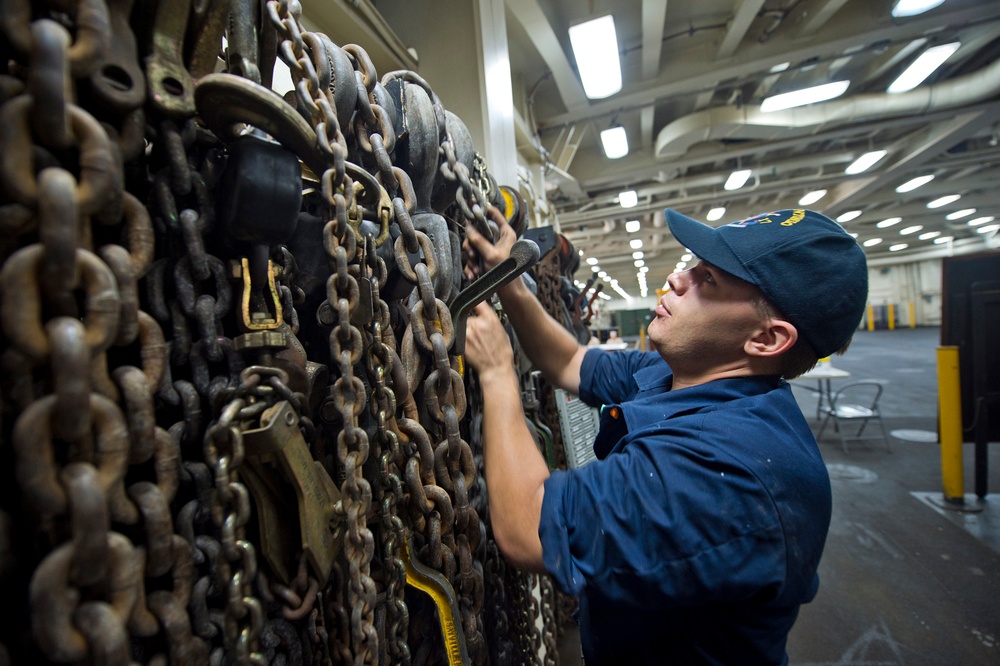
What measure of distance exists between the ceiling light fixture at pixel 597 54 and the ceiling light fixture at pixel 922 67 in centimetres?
282

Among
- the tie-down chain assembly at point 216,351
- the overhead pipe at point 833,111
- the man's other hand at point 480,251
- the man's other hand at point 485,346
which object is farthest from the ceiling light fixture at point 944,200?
the tie-down chain assembly at point 216,351

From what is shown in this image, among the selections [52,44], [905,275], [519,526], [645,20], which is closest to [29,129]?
[52,44]

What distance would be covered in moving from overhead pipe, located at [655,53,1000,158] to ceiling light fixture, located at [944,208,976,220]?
9.09m

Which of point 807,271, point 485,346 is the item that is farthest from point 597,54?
point 485,346

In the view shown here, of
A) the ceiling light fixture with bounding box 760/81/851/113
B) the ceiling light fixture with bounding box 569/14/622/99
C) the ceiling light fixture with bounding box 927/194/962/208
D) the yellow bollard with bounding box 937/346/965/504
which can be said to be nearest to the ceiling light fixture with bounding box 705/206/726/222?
the ceiling light fixture with bounding box 760/81/851/113

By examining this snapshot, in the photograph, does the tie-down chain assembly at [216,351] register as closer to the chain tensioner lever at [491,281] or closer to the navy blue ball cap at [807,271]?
the chain tensioner lever at [491,281]

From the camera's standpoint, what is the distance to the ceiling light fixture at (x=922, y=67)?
3655 millimetres

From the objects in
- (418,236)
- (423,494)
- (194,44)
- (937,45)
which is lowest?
(423,494)

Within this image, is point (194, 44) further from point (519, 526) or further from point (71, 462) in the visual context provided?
point (519, 526)

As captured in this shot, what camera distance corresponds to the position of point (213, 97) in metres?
0.52

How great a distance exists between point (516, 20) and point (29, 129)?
3.29 m

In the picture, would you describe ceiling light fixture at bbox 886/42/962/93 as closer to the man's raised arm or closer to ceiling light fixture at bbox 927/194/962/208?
the man's raised arm

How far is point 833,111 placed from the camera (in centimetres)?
470

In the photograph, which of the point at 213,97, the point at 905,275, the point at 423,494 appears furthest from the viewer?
the point at 905,275
